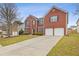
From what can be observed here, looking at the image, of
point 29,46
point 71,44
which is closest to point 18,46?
point 29,46

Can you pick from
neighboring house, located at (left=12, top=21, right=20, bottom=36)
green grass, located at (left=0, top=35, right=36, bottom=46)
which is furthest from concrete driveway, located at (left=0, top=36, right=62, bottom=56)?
neighboring house, located at (left=12, top=21, right=20, bottom=36)

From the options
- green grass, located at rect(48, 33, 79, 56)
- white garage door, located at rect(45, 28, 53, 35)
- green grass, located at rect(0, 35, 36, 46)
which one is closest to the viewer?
green grass, located at rect(48, 33, 79, 56)

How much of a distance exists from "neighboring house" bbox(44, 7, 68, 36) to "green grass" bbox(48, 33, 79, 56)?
6.1 inches

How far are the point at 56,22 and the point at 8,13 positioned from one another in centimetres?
77

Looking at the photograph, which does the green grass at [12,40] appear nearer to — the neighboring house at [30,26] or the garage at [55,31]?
the neighboring house at [30,26]

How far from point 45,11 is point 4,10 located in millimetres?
636

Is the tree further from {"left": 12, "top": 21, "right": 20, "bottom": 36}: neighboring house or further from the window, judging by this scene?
the window

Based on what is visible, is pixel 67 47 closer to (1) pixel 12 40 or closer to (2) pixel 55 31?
(2) pixel 55 31

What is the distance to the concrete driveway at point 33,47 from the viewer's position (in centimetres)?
394

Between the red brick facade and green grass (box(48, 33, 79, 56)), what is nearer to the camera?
green grass (box(48, 33, 79, 56))

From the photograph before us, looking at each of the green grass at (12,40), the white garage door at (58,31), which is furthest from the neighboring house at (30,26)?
the white garage door at (58,31)

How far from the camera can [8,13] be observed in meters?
4.02

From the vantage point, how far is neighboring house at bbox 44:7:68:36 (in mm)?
4043

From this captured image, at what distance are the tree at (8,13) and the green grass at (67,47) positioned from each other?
780 millimetres
